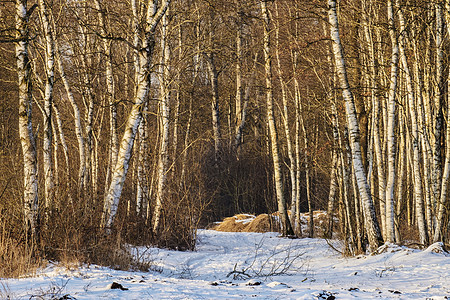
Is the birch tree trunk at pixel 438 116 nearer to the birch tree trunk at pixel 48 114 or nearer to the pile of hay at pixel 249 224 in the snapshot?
the pile of hay at pixel 249 224

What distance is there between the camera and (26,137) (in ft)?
26.0

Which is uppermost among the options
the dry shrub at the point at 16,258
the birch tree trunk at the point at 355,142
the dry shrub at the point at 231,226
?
the birch tree trunk at the point at 355,142

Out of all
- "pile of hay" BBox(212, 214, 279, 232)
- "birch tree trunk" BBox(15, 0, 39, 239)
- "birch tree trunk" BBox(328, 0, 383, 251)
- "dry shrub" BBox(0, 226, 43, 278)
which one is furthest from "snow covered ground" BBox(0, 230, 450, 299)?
"pile of hay" BBox(212, 214, 279, 232)

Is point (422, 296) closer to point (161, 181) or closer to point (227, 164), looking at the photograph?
point (161, 181)

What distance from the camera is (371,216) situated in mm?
9562

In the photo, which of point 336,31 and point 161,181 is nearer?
point 336,31

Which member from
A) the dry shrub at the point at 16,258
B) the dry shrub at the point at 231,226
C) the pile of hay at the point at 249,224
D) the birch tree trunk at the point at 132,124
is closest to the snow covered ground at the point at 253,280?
the dry shrub at the point at 16,258

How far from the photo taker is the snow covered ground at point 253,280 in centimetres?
511

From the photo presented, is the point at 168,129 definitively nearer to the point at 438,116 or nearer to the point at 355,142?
the point at 355,142

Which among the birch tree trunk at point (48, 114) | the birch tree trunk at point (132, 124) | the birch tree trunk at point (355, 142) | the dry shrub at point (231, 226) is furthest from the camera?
the dry shrub at point (231, 226)

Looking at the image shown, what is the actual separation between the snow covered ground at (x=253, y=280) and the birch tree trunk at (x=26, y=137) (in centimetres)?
133

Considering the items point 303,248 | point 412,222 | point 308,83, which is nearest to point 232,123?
point 308,83

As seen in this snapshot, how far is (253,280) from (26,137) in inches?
182

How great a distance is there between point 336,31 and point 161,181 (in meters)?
5.59
